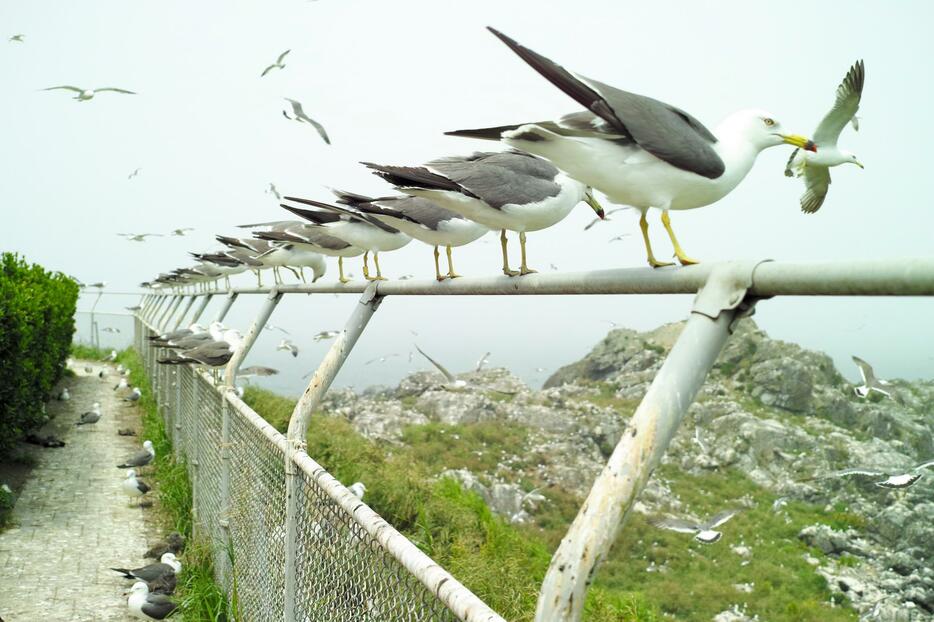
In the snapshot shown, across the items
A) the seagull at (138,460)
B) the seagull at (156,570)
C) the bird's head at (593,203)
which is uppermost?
the bird's head at (593,203)

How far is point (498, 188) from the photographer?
262 cm

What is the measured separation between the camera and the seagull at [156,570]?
5094 millimetres

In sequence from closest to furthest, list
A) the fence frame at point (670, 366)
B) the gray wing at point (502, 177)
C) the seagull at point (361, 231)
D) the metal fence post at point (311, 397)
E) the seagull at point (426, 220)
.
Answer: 1. the fence frame at point (670, 366)
2. the gray wing at point (502, 177)
3. the metal fence post at point (311, 397)
4. the seagull at point (426, 220)
5. the seagull at point (361, 231)

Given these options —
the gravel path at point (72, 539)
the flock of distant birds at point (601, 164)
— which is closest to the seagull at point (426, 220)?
the flock of distant birds at point (601, 164)

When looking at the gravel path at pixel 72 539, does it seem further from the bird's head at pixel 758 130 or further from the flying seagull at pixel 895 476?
the bird's head at pixel 758 130

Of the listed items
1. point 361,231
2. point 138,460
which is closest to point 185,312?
point 138,460

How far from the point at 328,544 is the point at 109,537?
5.03 m

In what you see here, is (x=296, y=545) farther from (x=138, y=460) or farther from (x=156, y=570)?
(x=138, y=460)

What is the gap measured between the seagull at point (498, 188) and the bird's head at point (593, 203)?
0.05 metres

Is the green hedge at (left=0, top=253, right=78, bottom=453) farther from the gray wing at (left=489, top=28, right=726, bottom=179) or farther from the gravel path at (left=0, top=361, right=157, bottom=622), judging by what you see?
the gray wing at (left=489, top=28, right=726, bottom=179)

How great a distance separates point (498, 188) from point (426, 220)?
68 centimetres

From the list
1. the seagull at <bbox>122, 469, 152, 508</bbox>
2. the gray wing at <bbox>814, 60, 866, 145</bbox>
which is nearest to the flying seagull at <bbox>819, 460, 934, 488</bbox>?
the gray wing at <bbox>814, 60, 866, 145</bbox>

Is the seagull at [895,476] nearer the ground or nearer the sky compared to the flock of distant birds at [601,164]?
nearer the ground

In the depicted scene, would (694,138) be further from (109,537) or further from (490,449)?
(490,449)
